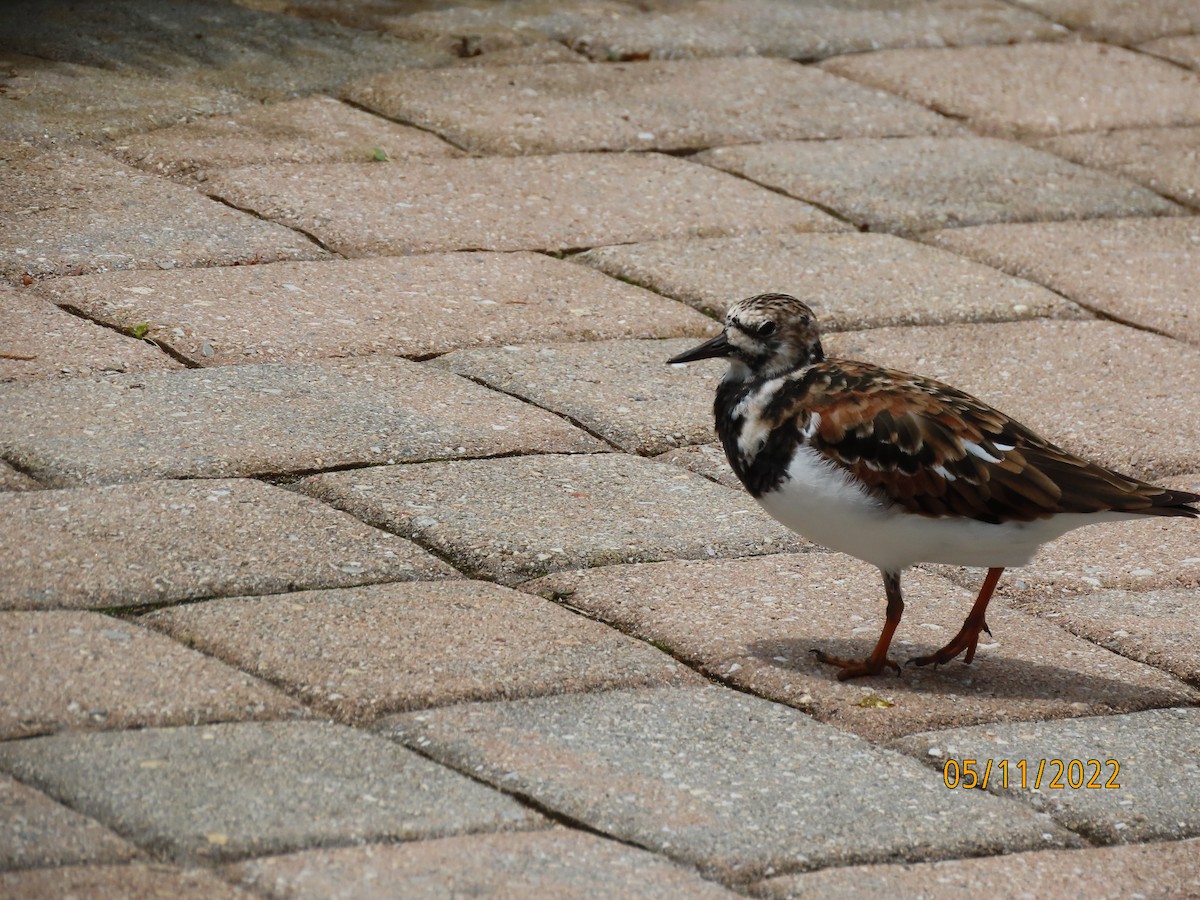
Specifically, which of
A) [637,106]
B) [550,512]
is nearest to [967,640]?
[550,512]

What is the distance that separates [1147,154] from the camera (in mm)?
8273

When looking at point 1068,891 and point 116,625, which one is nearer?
point 1068,891

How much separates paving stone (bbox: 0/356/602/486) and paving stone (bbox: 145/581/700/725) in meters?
0.79

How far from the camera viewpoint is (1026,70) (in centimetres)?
925

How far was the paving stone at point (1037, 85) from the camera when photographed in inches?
340

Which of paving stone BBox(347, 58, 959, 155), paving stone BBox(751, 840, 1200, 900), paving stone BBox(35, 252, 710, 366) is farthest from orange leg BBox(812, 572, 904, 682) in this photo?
paving stone BBox(347, 58, 959, 155)

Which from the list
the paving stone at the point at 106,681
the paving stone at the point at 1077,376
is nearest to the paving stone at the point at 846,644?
the paving stone at the point at 106,681

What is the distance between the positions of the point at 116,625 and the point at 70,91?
13.8ft

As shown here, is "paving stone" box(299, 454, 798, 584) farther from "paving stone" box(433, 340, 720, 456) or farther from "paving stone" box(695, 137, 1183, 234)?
"paving stone" box(695, 137, 1183, 234)

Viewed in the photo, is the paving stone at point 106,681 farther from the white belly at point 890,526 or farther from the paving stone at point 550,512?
the white belly at point 890,526

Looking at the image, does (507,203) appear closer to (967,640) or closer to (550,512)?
(550,512)

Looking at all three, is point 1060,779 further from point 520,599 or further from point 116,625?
point 116,625

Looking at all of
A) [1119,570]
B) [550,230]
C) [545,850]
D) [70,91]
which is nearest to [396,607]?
[545,850]

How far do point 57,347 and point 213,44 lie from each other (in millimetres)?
3373
